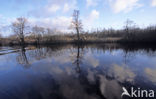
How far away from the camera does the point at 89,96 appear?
2.67 metres

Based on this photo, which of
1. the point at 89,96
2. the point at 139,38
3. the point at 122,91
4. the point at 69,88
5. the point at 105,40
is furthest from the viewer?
the point at 105,40

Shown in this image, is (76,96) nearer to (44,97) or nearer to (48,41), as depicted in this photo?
(44,97)

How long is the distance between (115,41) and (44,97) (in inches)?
1099

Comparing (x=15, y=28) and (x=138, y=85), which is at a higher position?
(x=15, y=28)

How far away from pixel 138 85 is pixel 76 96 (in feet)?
8.42

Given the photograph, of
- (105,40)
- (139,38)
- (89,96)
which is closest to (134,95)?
(89,96)

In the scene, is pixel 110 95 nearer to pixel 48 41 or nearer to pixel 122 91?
pixel 122 91

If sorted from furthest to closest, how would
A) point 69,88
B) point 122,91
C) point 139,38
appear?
point 139,38
point 69,88
point 122,91

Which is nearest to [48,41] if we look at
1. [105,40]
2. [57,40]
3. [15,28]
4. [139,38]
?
[57,40]

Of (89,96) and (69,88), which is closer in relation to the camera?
(89,96)

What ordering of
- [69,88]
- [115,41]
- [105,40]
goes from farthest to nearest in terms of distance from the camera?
[105,40] < [115,41] < [69,88]

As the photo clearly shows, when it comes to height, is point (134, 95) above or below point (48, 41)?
below

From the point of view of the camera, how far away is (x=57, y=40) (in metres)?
29.9

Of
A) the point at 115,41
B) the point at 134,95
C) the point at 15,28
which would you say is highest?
the point at 15,28
